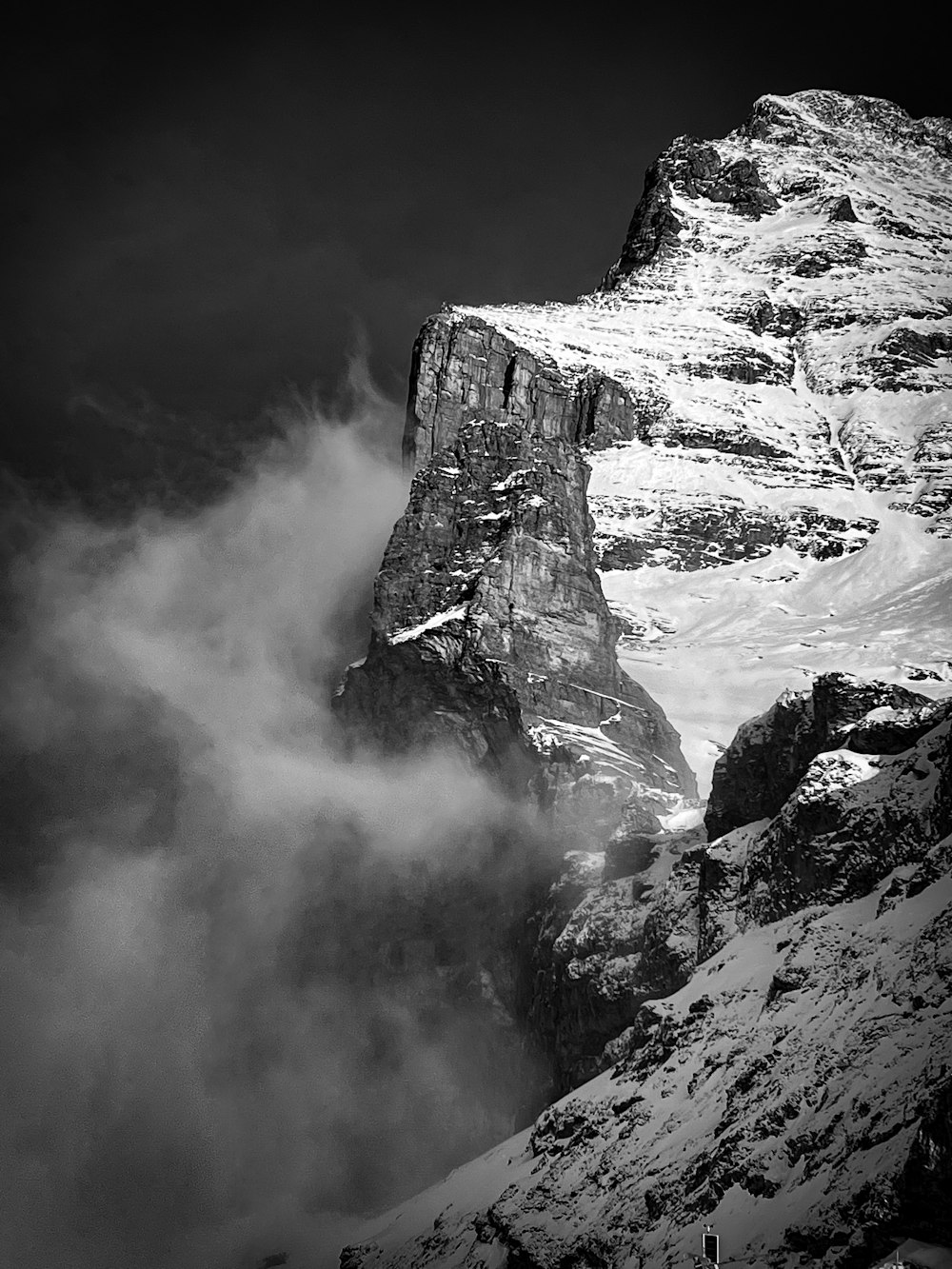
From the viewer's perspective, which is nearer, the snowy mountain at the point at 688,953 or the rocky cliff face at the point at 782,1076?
the rocky cliff face at the point at 782,1076

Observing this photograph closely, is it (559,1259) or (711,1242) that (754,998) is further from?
(711,1242)

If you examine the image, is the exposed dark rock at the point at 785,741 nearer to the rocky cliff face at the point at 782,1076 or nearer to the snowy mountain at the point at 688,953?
the snowy mountain at the point at 688,953

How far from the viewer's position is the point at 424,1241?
9419 centimetres

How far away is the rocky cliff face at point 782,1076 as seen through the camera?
62.7 metres

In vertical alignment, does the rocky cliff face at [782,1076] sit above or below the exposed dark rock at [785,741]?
below

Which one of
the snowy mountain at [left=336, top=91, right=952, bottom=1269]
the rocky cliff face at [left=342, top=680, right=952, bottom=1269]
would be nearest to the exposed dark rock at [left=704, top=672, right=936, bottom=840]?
the snowy mountain at [left=336, top=91, right=952, bottom=1269]

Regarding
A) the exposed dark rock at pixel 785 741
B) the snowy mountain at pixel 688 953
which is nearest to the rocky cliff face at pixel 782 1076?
the snowy mountain at pixel 688 953

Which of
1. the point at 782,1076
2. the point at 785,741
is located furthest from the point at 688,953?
the point at 782,1076

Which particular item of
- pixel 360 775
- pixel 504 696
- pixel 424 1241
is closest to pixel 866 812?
pixel 424 1241

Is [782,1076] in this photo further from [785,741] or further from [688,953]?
[785,741]

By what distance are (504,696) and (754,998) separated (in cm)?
7341

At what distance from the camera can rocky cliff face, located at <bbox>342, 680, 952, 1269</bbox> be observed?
62.7m

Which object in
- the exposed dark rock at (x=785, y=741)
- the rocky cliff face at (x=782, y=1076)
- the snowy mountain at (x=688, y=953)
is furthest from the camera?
the exposed dark rock at (x=785, y=741)

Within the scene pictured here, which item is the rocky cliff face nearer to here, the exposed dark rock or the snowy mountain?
the snowy mountain
